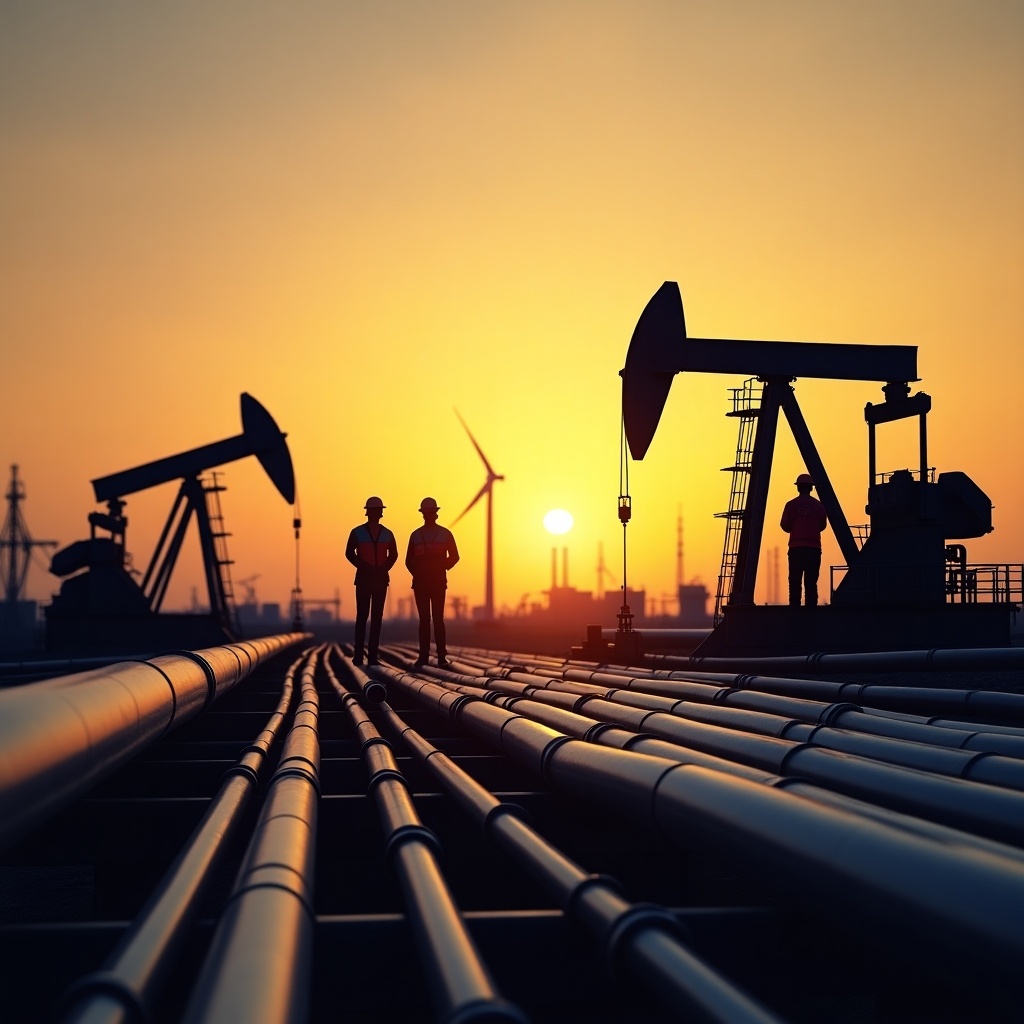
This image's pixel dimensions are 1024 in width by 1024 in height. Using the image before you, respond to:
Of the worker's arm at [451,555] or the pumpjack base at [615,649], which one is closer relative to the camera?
the worker's arm at [451,555]

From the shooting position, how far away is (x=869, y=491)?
24625 mm

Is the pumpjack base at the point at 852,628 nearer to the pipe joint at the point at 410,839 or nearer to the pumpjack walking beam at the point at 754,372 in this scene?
the pumpjack walking beam at the point at 754,372

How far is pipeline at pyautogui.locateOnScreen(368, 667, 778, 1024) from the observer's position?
2646mm

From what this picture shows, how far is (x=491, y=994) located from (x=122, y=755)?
3.36m

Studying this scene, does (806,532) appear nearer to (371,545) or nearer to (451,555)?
(451,555)

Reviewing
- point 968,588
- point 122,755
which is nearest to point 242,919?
point 122,755

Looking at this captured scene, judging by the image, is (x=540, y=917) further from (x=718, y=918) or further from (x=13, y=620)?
(x=13, y=620)

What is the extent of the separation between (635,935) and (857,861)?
61 centimetres

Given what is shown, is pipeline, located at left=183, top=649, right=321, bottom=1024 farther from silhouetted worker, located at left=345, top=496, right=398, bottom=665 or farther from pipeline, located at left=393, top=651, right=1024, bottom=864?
silhouetted worker, located at left=345, top=496, right=398, bottom=665

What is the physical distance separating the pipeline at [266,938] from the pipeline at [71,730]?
2.42 feet

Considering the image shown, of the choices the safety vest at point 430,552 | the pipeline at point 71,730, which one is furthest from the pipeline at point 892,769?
the safety vest at point 430,552

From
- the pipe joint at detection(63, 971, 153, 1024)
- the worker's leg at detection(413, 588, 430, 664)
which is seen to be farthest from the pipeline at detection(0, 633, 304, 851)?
the worker's leg at detection(413, 588, 430, 664)

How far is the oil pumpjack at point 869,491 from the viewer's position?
73.0 feet

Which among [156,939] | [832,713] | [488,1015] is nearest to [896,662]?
[832,713]
